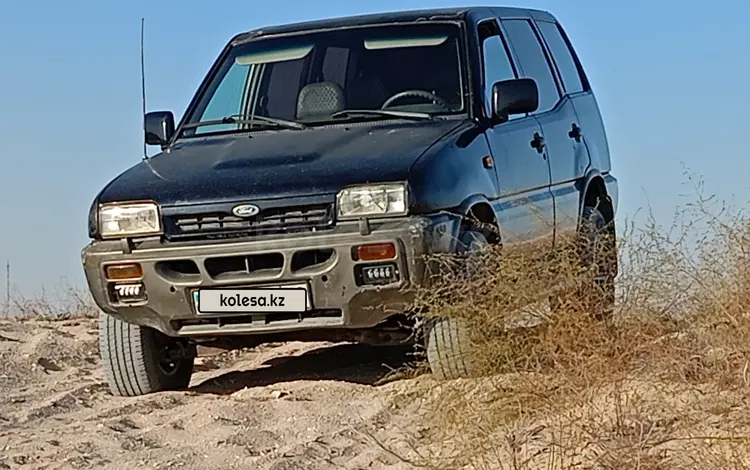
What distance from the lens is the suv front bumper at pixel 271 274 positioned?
5941mm

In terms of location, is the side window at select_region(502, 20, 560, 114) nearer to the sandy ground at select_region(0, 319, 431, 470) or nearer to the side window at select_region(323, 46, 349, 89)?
the side window at select_region(323, 46, 349, 89)

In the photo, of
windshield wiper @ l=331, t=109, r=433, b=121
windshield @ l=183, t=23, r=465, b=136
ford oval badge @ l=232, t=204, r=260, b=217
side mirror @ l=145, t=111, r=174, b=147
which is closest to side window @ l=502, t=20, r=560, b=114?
windshield @ l=183, t=23, r=465, b=136

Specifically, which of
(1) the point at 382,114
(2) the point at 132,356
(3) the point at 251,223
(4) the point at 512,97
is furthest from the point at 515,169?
(2) the point at 132,356

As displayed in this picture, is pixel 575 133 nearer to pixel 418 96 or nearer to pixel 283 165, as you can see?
pixel 418 96

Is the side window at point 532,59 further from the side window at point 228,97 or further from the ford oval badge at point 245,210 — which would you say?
the ford oval badge at point 245,210

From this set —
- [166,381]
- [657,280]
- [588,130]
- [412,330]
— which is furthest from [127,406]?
[588,130]

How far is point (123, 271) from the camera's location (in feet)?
20.9

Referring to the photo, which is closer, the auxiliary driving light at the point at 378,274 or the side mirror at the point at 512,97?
the auxiliary driving light at the point at 378,274

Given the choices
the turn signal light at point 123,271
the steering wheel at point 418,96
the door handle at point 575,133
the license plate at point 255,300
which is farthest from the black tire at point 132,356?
the door handle at point 575,133

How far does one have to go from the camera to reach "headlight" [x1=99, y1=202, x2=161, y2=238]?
249 inches

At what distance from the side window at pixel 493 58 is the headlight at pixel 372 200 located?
1.26 meters

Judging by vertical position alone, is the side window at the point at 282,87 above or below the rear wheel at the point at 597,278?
above

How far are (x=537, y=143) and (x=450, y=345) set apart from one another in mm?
1798

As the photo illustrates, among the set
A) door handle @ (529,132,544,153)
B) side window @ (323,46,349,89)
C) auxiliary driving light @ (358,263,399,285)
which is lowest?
auxiliary driving light @ (358,263,399,285)
